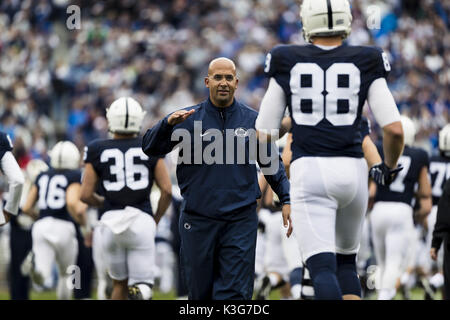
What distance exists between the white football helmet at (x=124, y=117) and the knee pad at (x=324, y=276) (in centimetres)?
344

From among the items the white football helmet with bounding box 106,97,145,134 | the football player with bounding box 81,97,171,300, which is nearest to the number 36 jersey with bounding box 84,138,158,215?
the football player with bounding box 81,97,171,300

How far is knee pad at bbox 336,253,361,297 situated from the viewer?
5855 millimetres

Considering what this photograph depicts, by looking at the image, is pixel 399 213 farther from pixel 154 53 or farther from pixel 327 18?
pixel 154 53

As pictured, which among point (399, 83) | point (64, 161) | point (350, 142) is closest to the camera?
point (350, 142)

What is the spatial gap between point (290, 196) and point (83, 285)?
7.01 m

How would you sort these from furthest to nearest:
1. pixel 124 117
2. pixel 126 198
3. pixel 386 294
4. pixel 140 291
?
pixel 386 294 < pixel 124 117 < pixel 126 198 < pixel 140 291

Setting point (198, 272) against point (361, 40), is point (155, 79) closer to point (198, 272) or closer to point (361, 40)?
point (361, 40)

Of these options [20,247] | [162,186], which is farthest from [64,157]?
[162,186]

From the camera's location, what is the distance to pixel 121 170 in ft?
27.6

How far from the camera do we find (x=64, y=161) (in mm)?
10867

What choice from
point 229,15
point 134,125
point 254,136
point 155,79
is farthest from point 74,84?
point 254,136

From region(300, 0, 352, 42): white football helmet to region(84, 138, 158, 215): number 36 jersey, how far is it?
311 centimetres

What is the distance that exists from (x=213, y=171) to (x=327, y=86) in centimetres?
101

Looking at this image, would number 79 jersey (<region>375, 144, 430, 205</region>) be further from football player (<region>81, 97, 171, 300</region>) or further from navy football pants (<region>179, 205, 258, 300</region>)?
navy football pants (<region>179, 205, 258, 300</region>)
